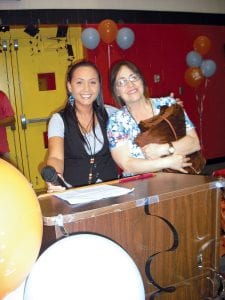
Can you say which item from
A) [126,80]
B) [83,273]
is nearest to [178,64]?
[126,80]

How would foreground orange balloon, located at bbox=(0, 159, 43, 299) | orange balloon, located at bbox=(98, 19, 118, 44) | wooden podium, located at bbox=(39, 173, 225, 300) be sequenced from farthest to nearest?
orange balloon, located at bbox=(98, 19, 118, 44) → wooden podium, located at bbox=(39, 173, 225, 300) → foreground orange balloon, located at bbox=(0, 159, 43, 299)

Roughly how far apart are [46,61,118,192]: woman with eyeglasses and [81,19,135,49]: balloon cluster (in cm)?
285

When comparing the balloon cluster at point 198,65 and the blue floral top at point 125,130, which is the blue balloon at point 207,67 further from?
the blue floral top at point 125,130

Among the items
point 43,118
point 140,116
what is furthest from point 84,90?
point 43,118

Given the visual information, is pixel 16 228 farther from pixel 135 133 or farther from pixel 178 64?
pixel 178 64

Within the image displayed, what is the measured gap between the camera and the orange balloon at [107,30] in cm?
457

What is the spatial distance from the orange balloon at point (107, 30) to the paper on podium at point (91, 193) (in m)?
3.77

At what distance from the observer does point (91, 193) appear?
3.78 feet

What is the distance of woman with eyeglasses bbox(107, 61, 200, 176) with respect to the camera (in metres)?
1.59

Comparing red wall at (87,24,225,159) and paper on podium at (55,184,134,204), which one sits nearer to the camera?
paper on podium at (55,184,134,204)

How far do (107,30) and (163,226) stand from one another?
3.92 m

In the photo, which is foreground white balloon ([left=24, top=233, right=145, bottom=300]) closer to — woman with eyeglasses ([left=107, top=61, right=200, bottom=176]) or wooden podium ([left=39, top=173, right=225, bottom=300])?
wooden podium ([left=39, top=173, right=225, bottom=300])

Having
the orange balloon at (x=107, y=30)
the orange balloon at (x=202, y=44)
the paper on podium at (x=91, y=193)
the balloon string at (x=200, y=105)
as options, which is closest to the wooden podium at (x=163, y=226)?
the paper on podium at (x=91, y=193)

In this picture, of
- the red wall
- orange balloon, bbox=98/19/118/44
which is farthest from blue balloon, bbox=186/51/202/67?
orange balloon, bbox=98/19/118/44
